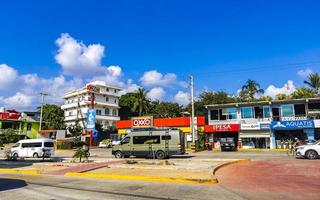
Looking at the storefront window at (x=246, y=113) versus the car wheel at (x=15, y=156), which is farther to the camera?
the storefront window at (x=246, y=113)

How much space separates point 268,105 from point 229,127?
624 centimetres

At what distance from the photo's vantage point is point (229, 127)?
159 ft

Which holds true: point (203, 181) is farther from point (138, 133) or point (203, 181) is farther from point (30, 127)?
point (30, 127)

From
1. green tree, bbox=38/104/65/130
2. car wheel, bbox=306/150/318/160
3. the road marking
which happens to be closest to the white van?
the road marking

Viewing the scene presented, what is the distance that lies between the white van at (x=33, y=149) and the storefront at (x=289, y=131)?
94.8 ft

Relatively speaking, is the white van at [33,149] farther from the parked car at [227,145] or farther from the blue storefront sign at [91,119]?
the parked car at [227,145]

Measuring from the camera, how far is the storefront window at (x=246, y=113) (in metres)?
48.2

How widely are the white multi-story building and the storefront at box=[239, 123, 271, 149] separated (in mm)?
43329

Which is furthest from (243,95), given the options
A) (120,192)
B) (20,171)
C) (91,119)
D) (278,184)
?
(120,192)

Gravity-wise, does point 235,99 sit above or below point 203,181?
above

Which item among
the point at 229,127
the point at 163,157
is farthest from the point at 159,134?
the point at 229,127

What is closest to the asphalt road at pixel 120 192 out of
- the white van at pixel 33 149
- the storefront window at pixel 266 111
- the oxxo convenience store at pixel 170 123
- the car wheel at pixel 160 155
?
the car wheel at pixel 160 155

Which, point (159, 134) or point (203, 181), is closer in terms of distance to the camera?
point (203, 181)

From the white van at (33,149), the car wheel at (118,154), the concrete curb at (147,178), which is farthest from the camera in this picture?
the white van at (33,149)
